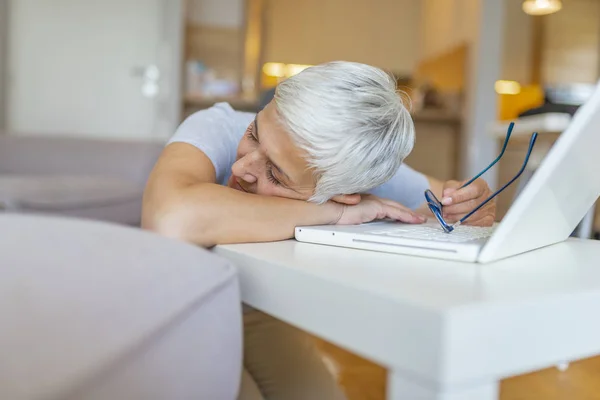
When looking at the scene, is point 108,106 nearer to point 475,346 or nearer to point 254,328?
point 254,328

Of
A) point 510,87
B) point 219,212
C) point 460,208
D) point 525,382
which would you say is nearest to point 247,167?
point 219,212

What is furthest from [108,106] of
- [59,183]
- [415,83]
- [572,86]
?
[572,86]

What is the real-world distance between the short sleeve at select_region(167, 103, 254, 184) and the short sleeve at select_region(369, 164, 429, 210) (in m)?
0.33

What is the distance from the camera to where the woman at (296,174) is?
779 millimetres

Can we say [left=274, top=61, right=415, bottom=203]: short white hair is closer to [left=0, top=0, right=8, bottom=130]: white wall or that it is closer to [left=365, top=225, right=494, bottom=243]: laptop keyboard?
[left=365, top=225, right=494, bottom=243]: laptop keyboard

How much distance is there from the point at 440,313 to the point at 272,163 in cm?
53

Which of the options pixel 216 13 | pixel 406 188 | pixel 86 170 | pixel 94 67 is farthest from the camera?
pixel 216 13

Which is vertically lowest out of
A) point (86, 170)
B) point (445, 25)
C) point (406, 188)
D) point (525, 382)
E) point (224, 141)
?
point (525, 382)

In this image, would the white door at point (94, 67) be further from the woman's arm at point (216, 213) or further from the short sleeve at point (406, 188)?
the woman's arm at point (216, 213)

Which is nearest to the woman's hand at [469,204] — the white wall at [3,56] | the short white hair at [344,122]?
the short white hair at [344,122]

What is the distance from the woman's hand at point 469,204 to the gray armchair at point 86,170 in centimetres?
153

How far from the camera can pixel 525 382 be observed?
157 centimetres

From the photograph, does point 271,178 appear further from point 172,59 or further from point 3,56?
point 3,56

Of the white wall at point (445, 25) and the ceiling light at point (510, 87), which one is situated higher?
the white wall at point (445, 25)
